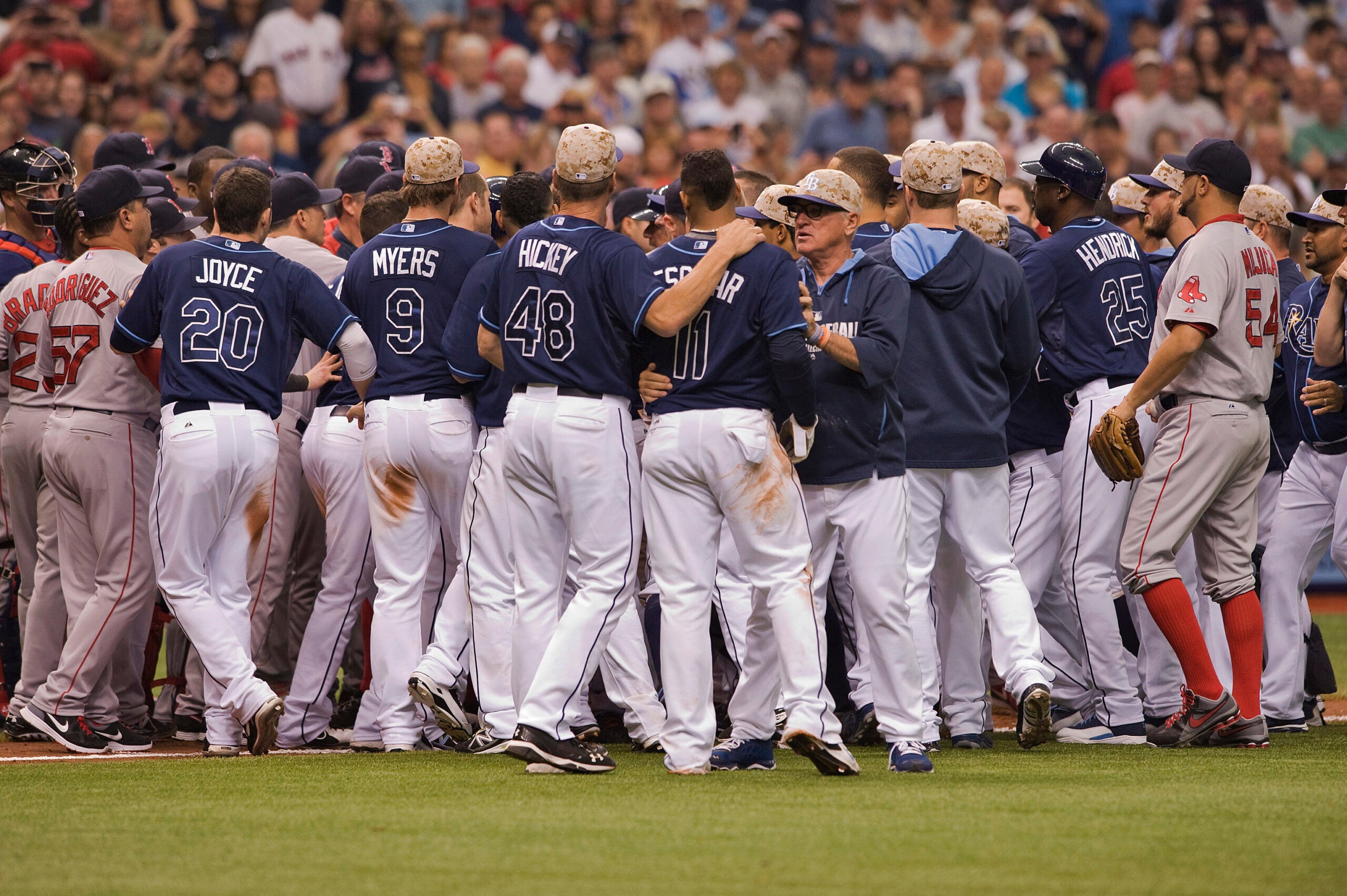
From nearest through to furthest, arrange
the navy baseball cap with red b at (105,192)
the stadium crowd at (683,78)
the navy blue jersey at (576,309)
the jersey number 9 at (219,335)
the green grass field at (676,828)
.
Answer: the green grass field at (676,828) < the navy blue jersey at (576,309) < the jersey number 9 at (219,335) < the navy baseball cap with red b at (105,192) < the stadium crowd at (683,78)

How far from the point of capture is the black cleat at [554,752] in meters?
6.23

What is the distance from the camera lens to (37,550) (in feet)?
26.1

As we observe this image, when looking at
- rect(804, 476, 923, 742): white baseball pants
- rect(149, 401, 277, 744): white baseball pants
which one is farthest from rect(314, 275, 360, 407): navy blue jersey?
rect(804, 476, 923, 742): white baseball pants

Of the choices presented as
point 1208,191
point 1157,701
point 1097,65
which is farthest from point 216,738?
point 1097,65

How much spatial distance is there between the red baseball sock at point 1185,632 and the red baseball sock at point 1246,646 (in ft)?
0.52

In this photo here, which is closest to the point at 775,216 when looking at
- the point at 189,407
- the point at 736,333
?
the point at 736,333

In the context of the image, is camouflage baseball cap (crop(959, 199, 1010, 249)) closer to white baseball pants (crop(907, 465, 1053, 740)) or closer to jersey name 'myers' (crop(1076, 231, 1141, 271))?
jersey name 'myers' (crop(1076, 231, 1141, 271))

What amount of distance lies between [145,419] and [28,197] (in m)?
1.57

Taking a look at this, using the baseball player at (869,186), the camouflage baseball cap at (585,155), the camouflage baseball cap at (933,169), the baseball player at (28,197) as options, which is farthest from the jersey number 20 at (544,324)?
the baseball player at (28,197)

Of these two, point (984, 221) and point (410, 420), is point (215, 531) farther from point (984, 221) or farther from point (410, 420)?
point (984, 221)

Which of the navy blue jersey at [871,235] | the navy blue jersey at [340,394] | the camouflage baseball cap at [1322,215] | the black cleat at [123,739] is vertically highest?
the camouflage baseball cap at [1322,215]

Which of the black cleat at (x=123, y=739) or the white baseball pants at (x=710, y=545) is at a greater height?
the white baseball pants at (x=710, y=545)

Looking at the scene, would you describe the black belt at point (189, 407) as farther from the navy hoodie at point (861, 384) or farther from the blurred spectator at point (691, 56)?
the blurred spectator at point (691, 56)

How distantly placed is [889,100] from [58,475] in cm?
1125
